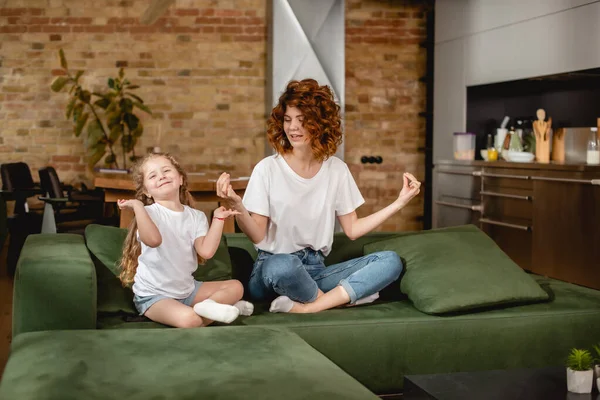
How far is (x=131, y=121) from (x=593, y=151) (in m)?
4.34

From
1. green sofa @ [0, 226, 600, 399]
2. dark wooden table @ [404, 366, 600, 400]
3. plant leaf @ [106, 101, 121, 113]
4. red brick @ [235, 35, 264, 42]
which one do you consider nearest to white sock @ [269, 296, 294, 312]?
green sofa @ [0, 226, 600, 399]

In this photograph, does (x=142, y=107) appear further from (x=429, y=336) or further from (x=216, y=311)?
(x=429, y=336)

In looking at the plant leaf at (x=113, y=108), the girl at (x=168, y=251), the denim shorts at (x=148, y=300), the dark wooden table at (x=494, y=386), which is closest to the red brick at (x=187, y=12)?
the plant leaf at (x=113, y=108)

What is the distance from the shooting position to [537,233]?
582 centimetres

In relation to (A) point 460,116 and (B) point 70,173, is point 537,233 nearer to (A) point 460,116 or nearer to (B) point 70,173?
(A) point 460,116

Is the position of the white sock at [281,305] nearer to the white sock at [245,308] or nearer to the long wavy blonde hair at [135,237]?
the white sock at [245,308]

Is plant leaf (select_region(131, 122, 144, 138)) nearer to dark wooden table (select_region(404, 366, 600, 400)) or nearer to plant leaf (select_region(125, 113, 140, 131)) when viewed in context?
plant leaf (select_region(125, 113, 140, 131))

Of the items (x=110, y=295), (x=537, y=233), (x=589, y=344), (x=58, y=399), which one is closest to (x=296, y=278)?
(x=110, y=295)

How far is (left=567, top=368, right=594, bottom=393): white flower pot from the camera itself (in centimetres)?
215

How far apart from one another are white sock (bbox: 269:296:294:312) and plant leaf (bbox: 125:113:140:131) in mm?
5262

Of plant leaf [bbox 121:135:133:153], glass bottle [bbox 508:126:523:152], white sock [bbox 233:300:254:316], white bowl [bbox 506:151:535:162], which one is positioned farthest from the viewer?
plant leaf [bbox 121:135:133:153]

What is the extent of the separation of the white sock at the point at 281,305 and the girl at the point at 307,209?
74 millimetres

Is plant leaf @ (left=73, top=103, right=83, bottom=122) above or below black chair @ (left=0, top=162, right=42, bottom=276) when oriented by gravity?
above

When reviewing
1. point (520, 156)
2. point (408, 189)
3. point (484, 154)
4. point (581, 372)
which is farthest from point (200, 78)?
point (581, 372)
